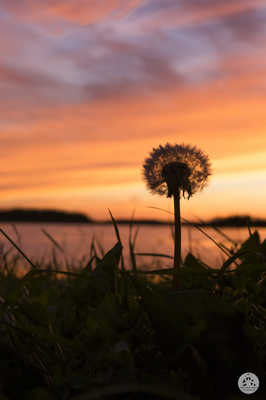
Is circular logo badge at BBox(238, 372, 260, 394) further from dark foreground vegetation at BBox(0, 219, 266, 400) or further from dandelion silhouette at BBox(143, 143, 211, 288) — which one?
dandelion silhouette at BBox(143, 143, 211, 288)

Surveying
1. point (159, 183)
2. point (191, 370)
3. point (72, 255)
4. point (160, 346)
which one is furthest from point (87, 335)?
point (72, 255)

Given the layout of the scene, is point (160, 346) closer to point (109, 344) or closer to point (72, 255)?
point (109, 344)

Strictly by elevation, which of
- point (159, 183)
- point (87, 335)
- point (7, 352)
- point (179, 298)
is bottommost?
point (7, 352)

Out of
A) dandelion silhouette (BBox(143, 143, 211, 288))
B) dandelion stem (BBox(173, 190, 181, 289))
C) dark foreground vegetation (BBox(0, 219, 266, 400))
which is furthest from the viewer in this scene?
dandelion silhouette (BBox(143, 143, 211, 288))

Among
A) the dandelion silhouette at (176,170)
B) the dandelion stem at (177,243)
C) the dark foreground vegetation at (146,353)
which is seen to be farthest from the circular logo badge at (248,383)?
the dandelion silhouette at (176,170)

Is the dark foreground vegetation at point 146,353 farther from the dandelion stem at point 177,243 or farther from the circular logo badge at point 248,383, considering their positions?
the dandelion stem at point 177,243

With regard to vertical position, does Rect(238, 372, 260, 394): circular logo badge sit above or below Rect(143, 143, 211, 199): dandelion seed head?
below

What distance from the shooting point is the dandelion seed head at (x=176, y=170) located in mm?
2293

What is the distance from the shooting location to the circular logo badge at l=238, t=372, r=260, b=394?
1.52m

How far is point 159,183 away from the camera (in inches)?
93.5

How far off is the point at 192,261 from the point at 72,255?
4497mm

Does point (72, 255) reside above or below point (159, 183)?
below

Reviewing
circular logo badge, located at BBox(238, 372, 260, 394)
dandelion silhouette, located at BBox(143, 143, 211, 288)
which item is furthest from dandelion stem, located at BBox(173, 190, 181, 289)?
circular logo badge, located at BBox(238, 372, 260, 394)

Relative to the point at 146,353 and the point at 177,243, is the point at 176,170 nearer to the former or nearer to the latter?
the point at 177,243
